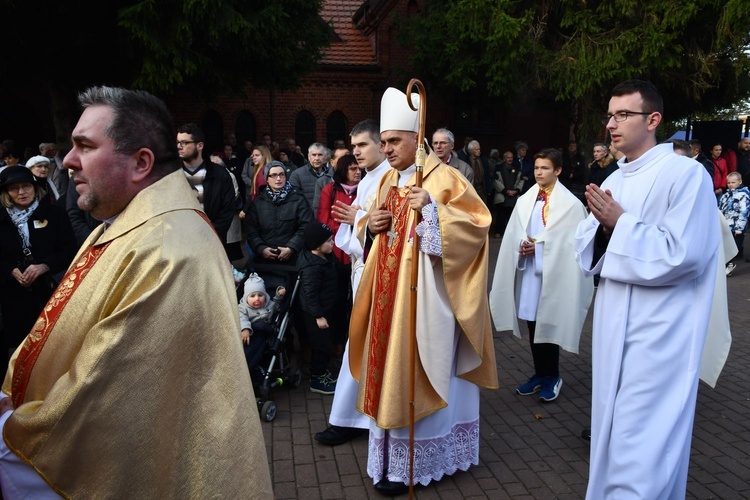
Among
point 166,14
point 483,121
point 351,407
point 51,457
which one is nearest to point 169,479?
point 51,457

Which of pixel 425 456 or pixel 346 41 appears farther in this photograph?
pixel 346 41

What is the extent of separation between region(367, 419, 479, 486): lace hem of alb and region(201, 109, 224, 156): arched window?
58.6ft

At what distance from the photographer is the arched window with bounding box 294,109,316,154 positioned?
2112 cm

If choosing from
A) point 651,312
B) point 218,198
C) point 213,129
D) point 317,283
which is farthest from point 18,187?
point 213,129

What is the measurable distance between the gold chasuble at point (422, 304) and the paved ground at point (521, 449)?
564 millimetres

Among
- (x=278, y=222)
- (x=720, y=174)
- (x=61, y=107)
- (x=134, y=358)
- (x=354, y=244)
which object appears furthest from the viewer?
(x=61, y=107)

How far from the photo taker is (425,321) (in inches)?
150

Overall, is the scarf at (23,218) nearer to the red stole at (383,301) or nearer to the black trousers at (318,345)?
the black trousers at (318,345)

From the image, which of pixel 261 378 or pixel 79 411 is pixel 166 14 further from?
pixel 79 411

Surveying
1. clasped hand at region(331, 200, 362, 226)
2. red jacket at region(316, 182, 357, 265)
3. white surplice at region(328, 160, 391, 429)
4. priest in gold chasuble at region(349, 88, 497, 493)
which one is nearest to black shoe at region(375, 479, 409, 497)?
priest in gold chasuble at region(349, 88, 497, 493)

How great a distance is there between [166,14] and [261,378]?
28.0 ft

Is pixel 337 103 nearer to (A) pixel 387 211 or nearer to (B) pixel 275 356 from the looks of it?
(B) pixel 275 356

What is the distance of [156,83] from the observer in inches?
471

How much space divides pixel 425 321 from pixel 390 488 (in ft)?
3.28
